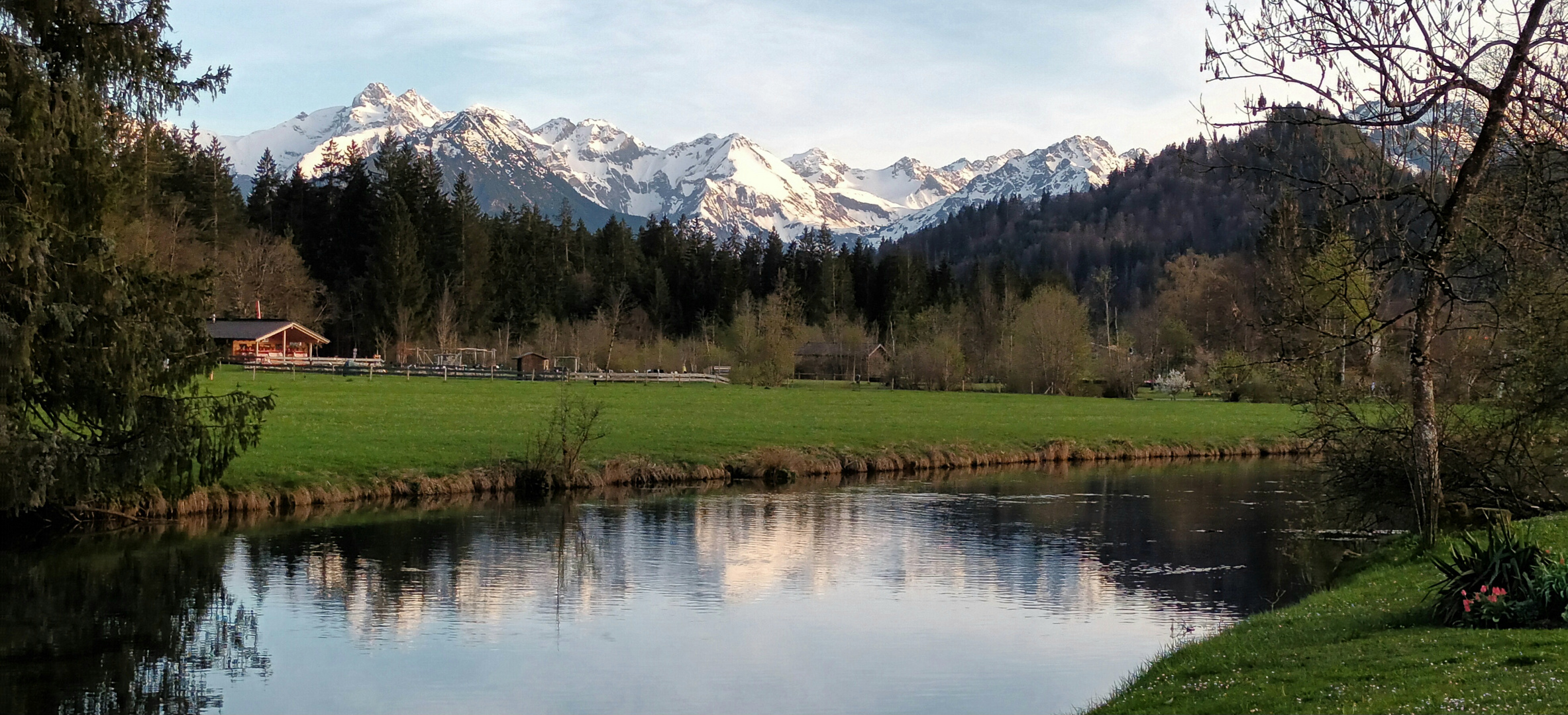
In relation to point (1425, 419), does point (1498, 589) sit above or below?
below

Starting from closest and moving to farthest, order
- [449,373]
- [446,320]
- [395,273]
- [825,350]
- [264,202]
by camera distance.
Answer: [449,373] < [446,320] < [395,273] < [264,202] < [825,350]

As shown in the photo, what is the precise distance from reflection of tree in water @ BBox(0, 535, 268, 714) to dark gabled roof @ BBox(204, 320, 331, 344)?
60.5 metres

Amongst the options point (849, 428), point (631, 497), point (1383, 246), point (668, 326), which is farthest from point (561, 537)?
point (668, 326)

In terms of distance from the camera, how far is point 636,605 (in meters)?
19.4

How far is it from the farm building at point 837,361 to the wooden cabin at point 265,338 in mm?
41287

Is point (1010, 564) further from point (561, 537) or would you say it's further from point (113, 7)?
point (113, 7)

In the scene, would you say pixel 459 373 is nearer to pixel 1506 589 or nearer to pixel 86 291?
pixel 86 291

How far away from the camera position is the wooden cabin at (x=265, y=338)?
259 feet

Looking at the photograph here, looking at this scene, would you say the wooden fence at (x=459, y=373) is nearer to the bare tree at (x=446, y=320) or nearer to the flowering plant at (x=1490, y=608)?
the bare tree at (x=446, y=320)

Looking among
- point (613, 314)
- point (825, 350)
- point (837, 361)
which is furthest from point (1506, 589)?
point (613, 314)

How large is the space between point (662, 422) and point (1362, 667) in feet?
121

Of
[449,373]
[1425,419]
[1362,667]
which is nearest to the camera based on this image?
[1362,667]

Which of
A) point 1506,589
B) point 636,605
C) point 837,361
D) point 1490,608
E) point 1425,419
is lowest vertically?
point 636,605

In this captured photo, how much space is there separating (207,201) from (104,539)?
77.6 metres
